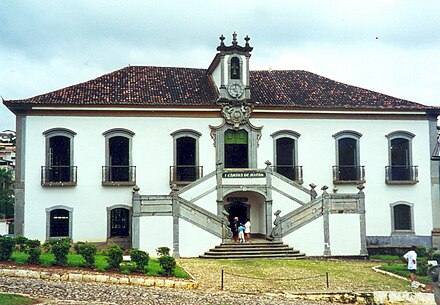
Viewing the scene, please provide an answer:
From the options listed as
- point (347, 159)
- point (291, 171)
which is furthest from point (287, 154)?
point (347, 159)

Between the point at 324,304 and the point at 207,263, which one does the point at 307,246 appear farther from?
the point at 324,304

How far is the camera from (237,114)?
2642cm

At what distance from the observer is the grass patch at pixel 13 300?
1207 cm

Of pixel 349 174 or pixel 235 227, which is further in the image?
pixel 349 174

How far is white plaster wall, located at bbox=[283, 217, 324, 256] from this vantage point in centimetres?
2372

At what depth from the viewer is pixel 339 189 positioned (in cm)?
2716

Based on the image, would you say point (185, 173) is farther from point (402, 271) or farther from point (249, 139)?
point (402, 271)

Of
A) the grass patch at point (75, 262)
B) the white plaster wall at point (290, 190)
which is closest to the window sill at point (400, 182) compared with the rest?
the white plaster wall at point (290, 190)

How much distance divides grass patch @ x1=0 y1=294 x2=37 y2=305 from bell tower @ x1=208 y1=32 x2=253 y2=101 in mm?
15482

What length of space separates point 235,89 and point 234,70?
100 cm

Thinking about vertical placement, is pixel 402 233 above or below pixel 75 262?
above

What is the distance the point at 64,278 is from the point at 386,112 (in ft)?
58.5

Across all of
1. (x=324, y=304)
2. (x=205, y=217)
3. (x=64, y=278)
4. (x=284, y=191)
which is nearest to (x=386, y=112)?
(x=284, y=191)

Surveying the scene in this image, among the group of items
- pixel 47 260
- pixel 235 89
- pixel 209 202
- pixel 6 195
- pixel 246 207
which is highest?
pixel 235 89
